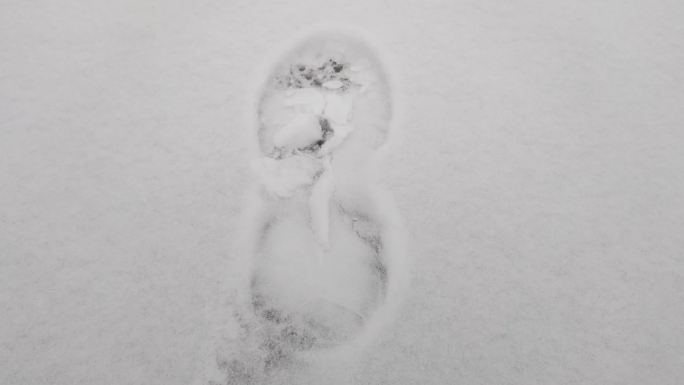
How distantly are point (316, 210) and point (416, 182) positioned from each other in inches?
10.3

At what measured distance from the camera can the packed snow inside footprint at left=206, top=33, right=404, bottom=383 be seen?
0.93m

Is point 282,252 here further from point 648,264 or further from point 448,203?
point 648,264

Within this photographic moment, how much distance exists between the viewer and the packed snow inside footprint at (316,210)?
3.05 ft

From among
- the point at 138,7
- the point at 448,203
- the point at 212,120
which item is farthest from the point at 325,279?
the point at 138,7

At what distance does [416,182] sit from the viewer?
106 cm

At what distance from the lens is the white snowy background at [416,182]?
929 millimetres

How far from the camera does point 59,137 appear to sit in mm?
1132

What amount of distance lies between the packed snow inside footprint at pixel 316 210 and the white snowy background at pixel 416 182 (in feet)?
0.23

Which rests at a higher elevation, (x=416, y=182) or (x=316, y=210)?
(x=416, y=182)

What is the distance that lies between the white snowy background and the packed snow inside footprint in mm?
71

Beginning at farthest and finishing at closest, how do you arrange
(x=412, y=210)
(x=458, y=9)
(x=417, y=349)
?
(x=458, y=9), (x=412, y=210), (x=417, y=349)

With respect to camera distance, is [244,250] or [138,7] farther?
[138,7]

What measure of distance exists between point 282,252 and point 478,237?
0.47 metres

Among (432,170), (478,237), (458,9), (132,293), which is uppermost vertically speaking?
(458,9)
